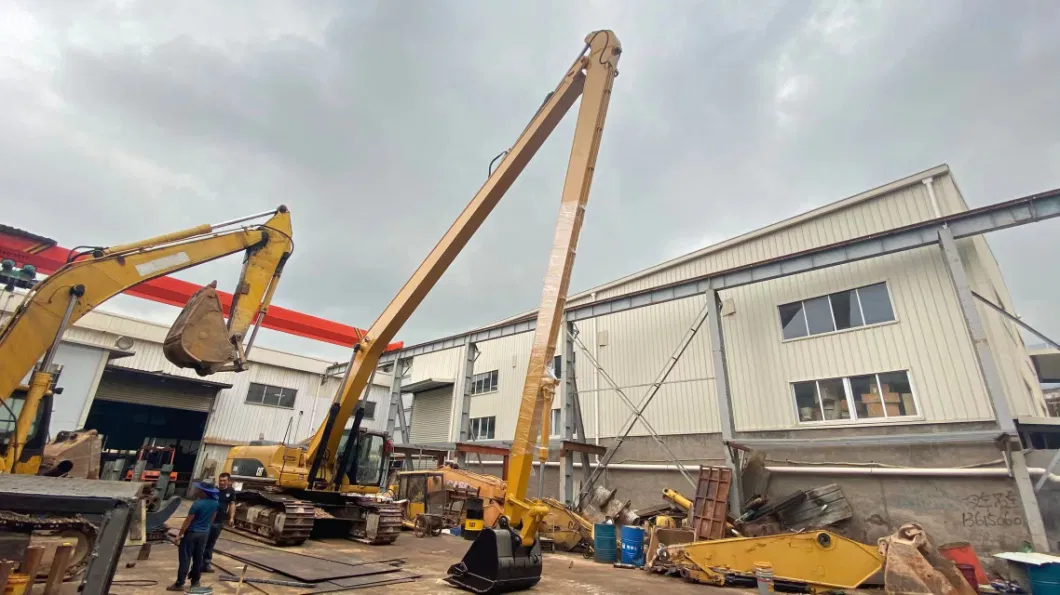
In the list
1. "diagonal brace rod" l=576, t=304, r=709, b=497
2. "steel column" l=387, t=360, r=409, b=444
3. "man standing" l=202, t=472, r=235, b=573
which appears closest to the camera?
"man standing" l=202, t=472, r=235, b=573

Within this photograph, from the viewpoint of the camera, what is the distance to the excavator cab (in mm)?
6719

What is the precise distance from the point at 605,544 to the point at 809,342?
9.01 m

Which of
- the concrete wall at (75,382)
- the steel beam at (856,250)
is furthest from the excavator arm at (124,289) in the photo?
the concrete wall at (75,382)

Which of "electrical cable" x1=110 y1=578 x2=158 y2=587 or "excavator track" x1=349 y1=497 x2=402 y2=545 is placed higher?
"excavator track" x1=349 y1=497 x2=402 y2=545

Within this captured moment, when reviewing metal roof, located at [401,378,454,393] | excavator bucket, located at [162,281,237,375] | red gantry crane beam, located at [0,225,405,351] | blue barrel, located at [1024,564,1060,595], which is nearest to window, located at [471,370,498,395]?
metal roof, located at [401,378,454,393]

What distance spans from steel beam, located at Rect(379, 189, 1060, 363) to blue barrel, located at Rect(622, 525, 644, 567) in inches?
327

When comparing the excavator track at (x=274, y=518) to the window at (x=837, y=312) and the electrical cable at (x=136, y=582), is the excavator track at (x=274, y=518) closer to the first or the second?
the electrical cable at (x=136, y=582)

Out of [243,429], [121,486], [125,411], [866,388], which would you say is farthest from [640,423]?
[125,411]

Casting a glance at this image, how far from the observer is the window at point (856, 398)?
13.7m

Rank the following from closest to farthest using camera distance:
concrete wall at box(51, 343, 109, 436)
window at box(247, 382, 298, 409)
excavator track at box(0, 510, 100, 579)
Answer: excavator track at box(0, 510, 100, 579) → concrete wall at box(51, 343, 109, 436) → window at box(247, 382, 298, 409)

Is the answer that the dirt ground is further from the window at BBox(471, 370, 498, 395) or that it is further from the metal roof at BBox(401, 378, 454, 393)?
the metal roof at BBox(401, 378, 454, 393)

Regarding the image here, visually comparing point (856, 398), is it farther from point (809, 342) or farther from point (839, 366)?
point (809, 342)

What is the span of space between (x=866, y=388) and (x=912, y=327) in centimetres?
207

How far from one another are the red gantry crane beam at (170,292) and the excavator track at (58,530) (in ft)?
20.5
